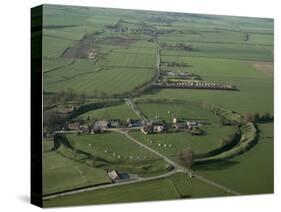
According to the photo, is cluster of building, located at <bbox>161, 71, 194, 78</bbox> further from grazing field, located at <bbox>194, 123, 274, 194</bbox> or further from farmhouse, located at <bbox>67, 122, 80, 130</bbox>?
farmhouse, located at <bbox>67, 122, 80, 130</bbox>

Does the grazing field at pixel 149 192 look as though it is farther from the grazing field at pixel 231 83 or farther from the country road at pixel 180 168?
the grazing field at pixel 231 83

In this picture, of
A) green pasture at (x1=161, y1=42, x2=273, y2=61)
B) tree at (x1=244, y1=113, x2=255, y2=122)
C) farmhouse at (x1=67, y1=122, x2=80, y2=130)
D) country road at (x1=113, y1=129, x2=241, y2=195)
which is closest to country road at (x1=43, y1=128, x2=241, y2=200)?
country road at (x1=113, y1=129, x2=241, y2=195)

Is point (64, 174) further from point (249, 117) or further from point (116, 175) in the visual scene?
point (249, 117)

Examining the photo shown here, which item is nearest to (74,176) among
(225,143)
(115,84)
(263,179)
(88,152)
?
(88,152)

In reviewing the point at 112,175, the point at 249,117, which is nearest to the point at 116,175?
the point at 112,175

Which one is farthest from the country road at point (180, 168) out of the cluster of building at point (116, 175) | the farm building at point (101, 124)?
the cluster of building at point (116, 175)

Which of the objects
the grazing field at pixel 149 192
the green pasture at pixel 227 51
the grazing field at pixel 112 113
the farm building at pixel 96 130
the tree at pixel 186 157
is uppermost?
the green pasture at pixel 227 51
